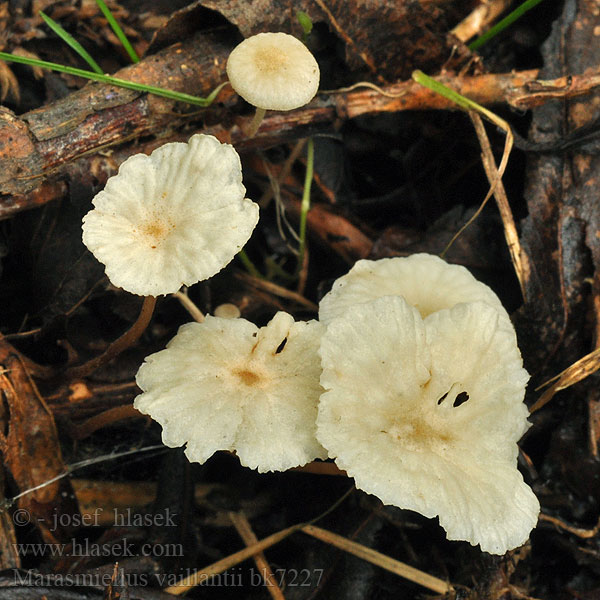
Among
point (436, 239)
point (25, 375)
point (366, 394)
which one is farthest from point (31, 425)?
point (436, 239)

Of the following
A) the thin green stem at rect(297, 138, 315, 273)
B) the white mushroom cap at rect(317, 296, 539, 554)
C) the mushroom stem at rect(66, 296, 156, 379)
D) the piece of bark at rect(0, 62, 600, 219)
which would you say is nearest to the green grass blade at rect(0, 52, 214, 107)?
the piece of bark at rect(0, 62, 600, 219)

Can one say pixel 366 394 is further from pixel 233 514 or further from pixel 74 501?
pixel 74 501

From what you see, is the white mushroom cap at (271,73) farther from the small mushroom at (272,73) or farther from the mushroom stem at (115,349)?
the mushroom stem at (115,349)

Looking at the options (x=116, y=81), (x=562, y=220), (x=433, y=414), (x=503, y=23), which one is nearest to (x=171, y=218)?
(x=116, y=81)

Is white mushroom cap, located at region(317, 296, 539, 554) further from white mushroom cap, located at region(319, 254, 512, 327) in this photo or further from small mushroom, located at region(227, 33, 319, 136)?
small mushroom, located at region(227, 33, 319, 136)

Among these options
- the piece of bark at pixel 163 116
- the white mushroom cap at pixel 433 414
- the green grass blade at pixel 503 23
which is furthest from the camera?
the green grass blade at pixel 503 23

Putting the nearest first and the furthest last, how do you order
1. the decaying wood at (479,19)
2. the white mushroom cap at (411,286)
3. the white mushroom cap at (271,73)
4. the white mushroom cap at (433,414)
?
the white mushroom cap at (433,414), the white mushroom cap at (271,73), the white mushroom cap at (411,286), the decaying wood at (479,19)

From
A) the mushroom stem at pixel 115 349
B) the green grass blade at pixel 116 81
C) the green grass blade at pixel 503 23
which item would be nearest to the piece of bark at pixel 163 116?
the green grass blade at pixel 116 81

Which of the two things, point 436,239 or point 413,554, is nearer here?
point 413,554
